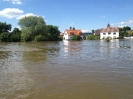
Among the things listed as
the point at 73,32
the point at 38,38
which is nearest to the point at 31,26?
the point at 38,38

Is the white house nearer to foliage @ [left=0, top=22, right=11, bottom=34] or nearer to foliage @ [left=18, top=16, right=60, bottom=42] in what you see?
foliage @ [left=18, top=16, right=60, bottom=42]

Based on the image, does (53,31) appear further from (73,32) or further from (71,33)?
(73,32)

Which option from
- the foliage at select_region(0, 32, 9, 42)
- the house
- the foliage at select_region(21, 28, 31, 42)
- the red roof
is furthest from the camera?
the red roof

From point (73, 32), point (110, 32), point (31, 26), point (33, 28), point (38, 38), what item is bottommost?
point (38, 38)

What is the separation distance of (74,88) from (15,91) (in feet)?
7.36

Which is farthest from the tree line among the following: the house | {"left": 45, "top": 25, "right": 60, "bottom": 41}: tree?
the house

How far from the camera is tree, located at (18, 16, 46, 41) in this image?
82312 millimetres

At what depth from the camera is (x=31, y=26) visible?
270ft

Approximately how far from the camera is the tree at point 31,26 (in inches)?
3241

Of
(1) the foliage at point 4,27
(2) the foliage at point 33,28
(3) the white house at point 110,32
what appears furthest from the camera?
(3) the white house at point 110,32

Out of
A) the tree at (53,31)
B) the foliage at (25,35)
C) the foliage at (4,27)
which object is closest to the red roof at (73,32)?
the tree at (53,31)

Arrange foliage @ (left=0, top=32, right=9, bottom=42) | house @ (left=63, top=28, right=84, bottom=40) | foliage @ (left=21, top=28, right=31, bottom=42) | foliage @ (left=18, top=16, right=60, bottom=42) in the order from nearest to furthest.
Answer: foliage @ (left=21, top=28, right=31, bottom=42), foliage @ (left=18, top=16, right=60, bottom=42), foliage @ (left=0, top=32, right=9, bottom=42), house @ (left=63, top=28, right=84, bottom=40)

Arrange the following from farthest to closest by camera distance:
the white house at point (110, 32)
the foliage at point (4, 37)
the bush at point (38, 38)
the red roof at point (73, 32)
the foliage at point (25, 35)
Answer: the red roof at point (73, 32), the white house at point (110, 32), the foliage at point (4, 37), the foliage at point (25, 35), the bush at point (38, 38)

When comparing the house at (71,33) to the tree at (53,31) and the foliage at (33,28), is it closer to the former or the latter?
the tree at (53,31)
